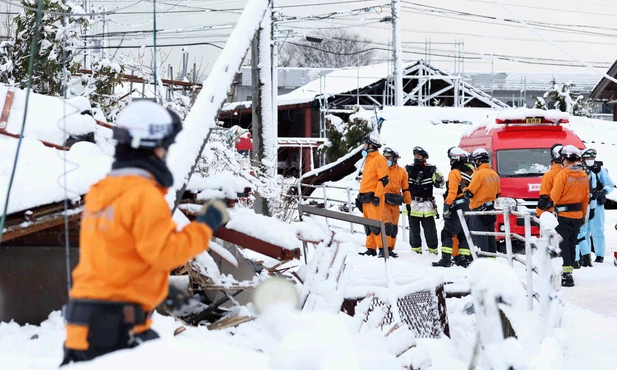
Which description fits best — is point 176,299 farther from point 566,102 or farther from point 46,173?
A: point 566,102

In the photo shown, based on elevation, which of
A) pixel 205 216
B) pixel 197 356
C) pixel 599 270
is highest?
pixel 205 216

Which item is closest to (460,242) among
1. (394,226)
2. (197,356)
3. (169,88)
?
(394,226)

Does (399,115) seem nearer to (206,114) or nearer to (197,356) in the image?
(206,114)

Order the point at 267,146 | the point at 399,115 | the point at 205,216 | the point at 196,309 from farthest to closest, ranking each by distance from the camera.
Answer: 1. the point at 399,115
2. the point at 267,146
3. the point at 196,309
4. the point at 205,216

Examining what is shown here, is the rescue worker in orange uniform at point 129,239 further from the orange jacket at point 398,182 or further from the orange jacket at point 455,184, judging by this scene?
the orange jacket at point 398,182

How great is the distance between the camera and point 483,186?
11.1m

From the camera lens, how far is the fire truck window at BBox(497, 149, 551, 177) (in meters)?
13.2

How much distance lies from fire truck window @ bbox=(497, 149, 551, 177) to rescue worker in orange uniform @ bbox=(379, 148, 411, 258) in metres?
1.89

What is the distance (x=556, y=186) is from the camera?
390 inches

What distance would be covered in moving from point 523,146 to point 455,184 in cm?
247

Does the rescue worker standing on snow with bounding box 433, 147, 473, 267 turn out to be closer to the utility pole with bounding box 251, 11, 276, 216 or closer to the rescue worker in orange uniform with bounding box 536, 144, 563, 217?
the rescue worker in orange uniform with bounding box 536, 144, 563, 217

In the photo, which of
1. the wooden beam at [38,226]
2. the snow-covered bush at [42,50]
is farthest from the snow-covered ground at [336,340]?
the snow-covered bush at [42,50]

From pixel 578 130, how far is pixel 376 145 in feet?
40.2

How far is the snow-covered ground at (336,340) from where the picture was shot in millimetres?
3451
